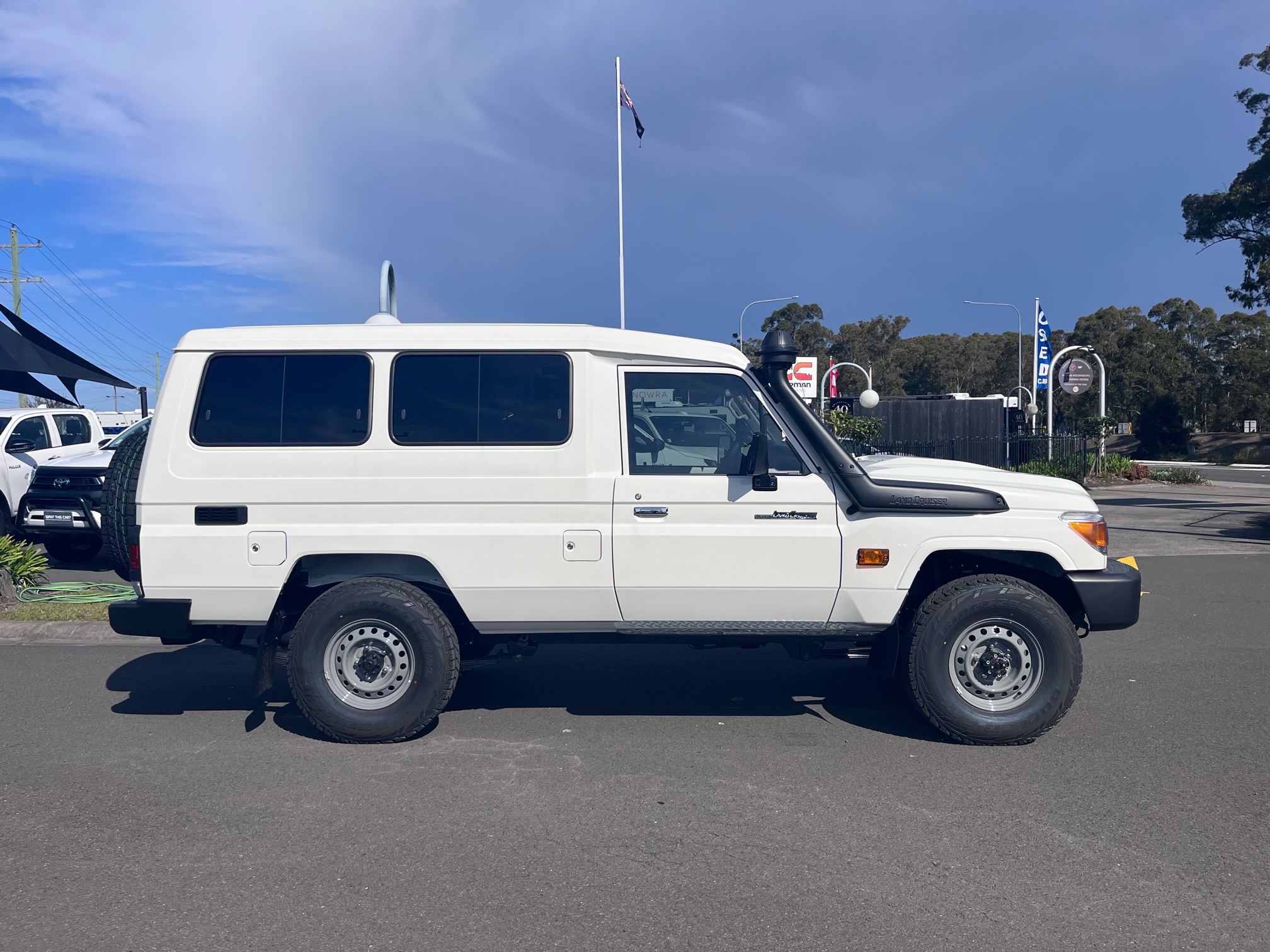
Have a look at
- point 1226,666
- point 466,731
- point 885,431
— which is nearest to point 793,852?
point 466,731

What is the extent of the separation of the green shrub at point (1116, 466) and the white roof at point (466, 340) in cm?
2631

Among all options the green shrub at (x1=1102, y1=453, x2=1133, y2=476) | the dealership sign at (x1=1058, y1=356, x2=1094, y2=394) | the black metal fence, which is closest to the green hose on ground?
the black metal fence

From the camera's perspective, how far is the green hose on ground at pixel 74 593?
30.2ft

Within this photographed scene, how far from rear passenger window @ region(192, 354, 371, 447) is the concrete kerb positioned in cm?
361

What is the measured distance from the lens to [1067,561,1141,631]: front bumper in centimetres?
525

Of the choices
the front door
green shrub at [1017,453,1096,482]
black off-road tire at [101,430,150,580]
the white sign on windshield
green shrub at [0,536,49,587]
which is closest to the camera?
the front door

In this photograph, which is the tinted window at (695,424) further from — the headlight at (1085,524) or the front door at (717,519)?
the headlight at (1085,524)

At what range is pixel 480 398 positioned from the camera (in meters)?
5.36

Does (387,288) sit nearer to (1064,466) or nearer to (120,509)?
(120,509)

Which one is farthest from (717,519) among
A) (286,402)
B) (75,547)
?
(75,547)

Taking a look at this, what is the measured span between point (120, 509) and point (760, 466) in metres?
4.05

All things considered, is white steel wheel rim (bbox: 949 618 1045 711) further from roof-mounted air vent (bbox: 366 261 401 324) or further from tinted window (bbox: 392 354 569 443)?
roof-mounted air vent (bbox: 366 261 401 324)

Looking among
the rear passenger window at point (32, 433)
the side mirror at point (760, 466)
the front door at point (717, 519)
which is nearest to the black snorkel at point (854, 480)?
the front door at point (717, 519)

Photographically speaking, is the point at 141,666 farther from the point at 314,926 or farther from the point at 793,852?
the point at 793,852
